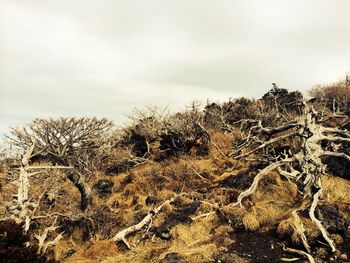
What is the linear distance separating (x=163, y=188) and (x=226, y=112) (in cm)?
1026

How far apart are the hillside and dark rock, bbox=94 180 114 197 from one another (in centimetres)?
5

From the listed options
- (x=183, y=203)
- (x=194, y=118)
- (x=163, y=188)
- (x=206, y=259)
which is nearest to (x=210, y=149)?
(x=194, y=118)

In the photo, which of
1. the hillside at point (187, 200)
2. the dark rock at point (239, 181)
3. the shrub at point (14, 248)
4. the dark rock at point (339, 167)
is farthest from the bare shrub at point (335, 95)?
the shrub at point (14, 248)

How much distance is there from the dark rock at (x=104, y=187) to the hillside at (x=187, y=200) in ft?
0.16

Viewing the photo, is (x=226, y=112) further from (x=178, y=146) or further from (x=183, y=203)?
(x=183, y=203)

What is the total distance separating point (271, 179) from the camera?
11.4 meters

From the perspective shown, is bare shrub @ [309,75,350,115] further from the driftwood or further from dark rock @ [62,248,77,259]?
dark rock @ [62,248,77,259]

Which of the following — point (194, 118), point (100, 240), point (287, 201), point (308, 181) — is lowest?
point (100, 240)

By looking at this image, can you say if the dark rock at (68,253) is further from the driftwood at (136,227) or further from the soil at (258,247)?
the soil at (258,247)

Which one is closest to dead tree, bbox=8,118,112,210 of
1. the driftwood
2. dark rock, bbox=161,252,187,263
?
the driftwood

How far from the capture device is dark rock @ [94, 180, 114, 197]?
1363 cm

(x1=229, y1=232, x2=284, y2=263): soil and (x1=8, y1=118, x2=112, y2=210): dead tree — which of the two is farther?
(x1=8, y1=118, x2=112, y2=210): dead tree

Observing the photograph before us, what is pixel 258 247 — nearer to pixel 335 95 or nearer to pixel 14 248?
pixel 14 248

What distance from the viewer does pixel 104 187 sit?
14.0 m
